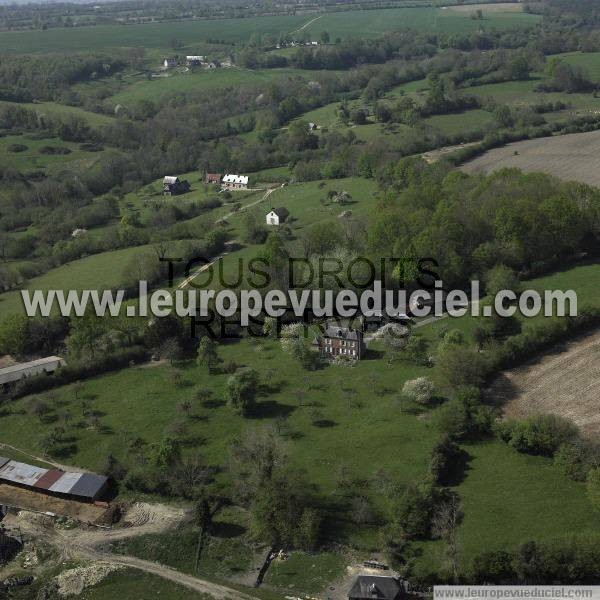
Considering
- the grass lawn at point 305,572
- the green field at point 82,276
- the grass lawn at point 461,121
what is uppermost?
the grass lawn at point 461,121

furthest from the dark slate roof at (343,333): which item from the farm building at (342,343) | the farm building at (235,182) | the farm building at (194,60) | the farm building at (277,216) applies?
the farm building at (194,60)

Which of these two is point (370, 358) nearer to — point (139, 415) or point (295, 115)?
point (139, 415)

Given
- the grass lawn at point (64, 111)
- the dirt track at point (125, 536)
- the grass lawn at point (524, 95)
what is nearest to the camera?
the dirt track at point (125, 536)

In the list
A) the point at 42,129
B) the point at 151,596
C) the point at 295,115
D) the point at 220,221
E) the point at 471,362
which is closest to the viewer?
the point at 151,596

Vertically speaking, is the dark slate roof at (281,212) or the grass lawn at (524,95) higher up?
the grass lawn at (524,95)

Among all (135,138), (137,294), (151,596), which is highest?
(135,138)

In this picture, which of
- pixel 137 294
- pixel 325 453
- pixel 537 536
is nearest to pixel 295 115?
pixel 137 294

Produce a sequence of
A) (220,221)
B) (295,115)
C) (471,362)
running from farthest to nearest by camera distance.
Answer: (295,115), (220,221), (471,362)

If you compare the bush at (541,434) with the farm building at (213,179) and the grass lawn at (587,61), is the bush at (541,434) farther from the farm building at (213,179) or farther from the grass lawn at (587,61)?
the grass lawn at (587,61)
